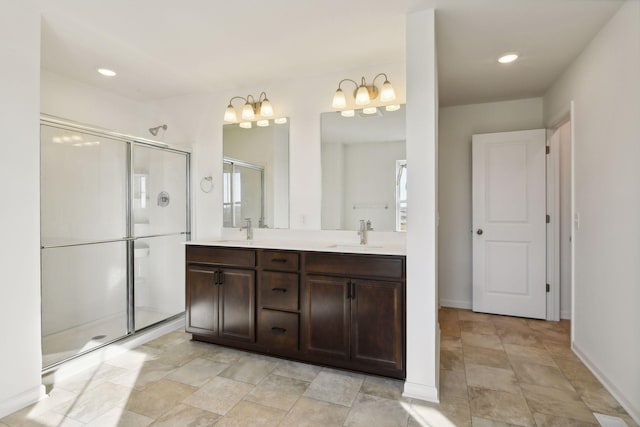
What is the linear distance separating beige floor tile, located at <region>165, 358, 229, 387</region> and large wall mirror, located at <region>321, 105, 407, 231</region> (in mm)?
1385

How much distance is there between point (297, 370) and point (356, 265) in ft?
2.90

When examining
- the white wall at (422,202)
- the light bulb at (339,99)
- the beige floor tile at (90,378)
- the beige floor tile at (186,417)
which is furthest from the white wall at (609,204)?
the beige floor tile at (90,378)

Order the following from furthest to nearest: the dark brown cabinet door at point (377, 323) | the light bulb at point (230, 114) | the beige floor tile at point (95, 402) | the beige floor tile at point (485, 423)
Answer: the light bulb at point (230, 114)
the dark brown cabinet door at point (377, 323)
the beige floor tile at point (95, 402)
the beige floor tile at point (485, 423)

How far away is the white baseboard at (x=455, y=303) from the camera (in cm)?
396

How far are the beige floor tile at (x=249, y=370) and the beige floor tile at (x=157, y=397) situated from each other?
0.28 m

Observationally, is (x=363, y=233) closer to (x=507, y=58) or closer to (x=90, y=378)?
(x=507, y=58)

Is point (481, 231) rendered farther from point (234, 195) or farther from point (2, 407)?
point (2, 407)

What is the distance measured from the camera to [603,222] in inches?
89.9

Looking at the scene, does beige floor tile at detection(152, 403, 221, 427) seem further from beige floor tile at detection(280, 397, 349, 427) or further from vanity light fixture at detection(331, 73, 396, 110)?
vanity light fixture at detection(331, 73, 396, 110)

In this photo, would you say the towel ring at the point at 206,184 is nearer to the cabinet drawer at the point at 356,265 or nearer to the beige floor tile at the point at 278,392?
the cabinet drawer at the point at 356,265

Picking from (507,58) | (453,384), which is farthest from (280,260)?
(507,58)

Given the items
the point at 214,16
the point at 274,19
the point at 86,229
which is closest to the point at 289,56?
the point at 274,19

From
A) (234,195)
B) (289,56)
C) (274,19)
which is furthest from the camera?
(234,195)

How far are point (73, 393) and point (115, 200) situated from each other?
63.7 inches
